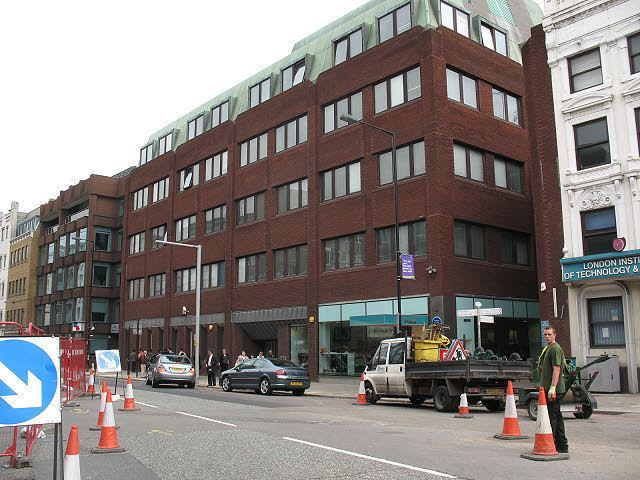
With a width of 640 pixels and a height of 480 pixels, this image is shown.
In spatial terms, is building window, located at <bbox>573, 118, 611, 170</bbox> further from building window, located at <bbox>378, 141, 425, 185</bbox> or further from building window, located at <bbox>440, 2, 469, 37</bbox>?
building window, located at <bbox>440, 2, 469, 37</bbox>

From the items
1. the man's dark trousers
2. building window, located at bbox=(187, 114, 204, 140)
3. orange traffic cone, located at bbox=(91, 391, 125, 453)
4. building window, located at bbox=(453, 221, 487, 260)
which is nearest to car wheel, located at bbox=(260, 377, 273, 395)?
building window, located at bbox=(453, 221, 487, 260)

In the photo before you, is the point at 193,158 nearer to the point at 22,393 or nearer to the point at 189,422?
the point at 189,422

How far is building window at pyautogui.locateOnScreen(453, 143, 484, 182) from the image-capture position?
29.5 meters

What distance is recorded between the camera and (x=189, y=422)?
46.6 ft

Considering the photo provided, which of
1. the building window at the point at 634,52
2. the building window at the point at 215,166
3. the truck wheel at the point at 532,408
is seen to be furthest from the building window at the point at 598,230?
the building window at the point at 215,166

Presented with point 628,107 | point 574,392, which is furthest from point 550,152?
point 574,392

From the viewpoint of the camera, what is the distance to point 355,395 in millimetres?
24953

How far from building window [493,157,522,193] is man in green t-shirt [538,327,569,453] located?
74.7ft

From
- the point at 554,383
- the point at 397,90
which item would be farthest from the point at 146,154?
the point at 554,383

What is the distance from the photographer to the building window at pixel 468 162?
96.9 ft

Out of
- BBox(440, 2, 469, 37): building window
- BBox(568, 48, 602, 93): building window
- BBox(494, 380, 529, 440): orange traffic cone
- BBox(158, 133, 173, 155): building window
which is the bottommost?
BBox(494, 380, 529, 440): orange traffic cone

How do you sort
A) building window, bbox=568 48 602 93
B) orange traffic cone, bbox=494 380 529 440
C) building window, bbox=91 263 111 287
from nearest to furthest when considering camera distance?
orange traffic cone, bbox=494 380 529 440, building window, bbox=568 48 602 93, building window, bbox=91 263 111 287

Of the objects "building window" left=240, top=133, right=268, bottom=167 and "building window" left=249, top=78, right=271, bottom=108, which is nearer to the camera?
"building window" left=240, top=133, right=268, bottom=167

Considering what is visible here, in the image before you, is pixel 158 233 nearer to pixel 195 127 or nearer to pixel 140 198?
pixel 140 198
